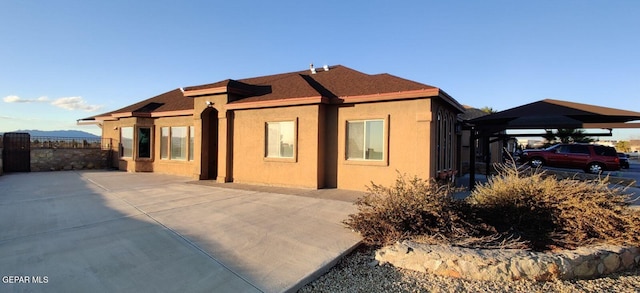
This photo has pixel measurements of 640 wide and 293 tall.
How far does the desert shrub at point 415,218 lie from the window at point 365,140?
13.8ft

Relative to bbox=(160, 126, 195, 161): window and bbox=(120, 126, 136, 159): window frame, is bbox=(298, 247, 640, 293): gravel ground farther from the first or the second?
bbox=(120, 126, 136, 159): window frame

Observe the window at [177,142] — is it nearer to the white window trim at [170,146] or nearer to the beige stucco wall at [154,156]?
the white window trim at [170,146]

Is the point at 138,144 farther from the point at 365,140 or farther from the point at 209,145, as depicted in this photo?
the point at 365,140

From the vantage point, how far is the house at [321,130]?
942cm

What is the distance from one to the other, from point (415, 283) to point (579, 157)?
61.5 feet

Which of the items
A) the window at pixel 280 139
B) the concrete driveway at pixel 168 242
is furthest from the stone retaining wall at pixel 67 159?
the window at pixel 280 139

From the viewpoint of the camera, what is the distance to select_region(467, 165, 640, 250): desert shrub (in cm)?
543

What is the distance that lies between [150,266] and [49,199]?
21.6 feet

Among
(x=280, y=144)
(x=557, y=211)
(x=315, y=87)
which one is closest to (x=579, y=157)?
(x=557, y=211)

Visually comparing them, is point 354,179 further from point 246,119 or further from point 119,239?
point 119,239

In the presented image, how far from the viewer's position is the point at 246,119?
39.2 ft

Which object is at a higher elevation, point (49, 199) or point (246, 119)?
point (246, 119)

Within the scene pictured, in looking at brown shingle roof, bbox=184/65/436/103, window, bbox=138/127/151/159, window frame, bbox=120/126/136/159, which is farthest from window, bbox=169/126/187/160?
brown shingle roof, bbox=184/65/436/103

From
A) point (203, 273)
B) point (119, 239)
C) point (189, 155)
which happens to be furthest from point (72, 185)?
point (203, 273)
